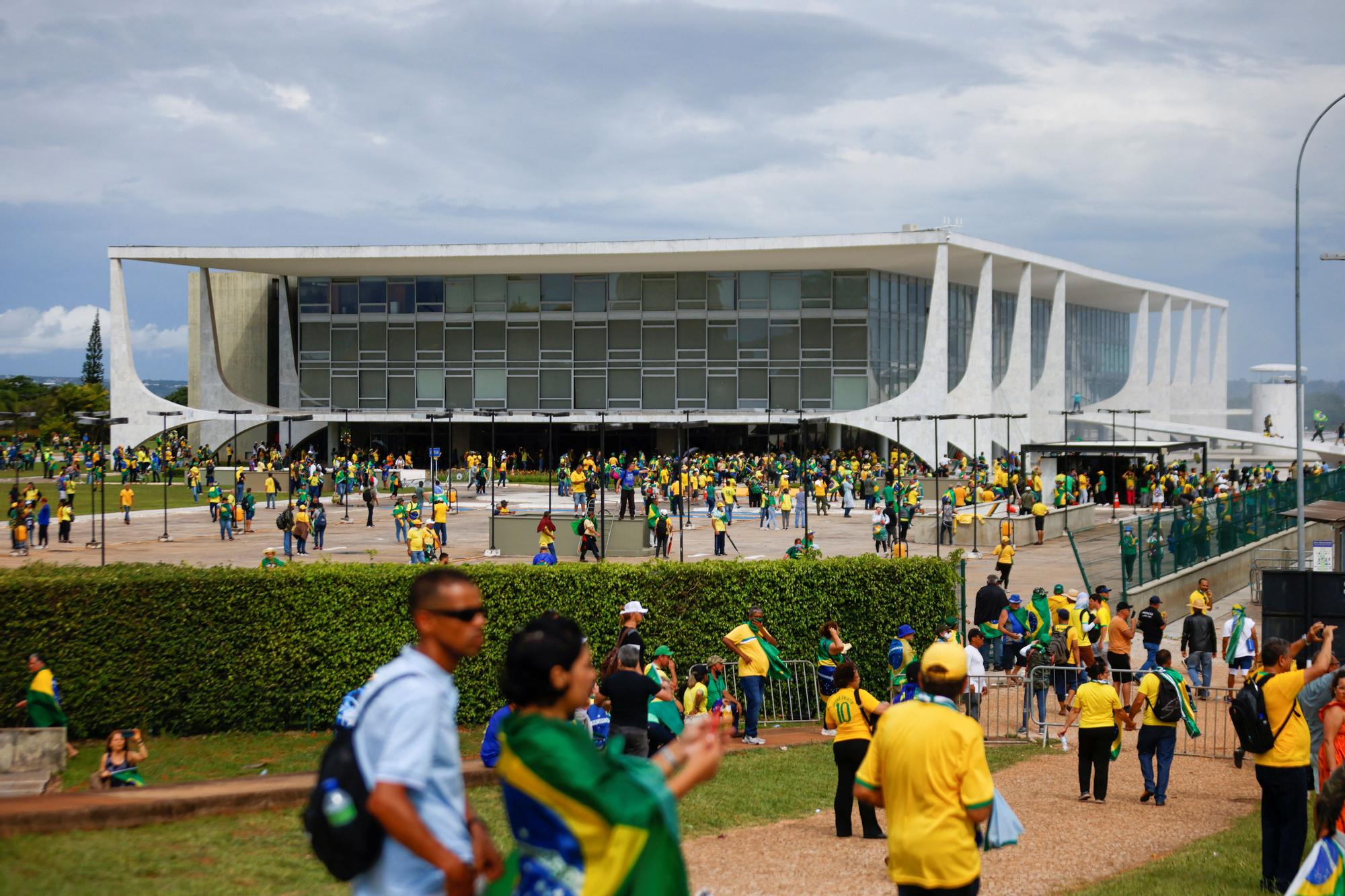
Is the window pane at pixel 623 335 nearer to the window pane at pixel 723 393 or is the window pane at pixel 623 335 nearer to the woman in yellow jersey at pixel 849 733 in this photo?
the window pane at pixel 723 393

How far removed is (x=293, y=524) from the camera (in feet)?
91.7

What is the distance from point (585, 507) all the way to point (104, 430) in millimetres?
36831

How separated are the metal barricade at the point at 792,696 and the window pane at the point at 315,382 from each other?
53.6m

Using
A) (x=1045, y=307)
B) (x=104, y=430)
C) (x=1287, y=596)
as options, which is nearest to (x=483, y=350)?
(x=104, y=430)

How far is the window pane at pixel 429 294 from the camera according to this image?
211 feet

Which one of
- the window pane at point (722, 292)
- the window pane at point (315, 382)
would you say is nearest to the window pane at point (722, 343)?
the window pane at point (722, 292)

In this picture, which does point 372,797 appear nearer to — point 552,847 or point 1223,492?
point 552,847

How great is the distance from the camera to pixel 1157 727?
10070mm

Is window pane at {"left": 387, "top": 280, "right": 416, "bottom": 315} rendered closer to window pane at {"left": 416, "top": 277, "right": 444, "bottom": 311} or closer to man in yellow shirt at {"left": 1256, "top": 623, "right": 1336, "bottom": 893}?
window pane at {"left": 416, "top": 277, "right": 444, "bottom": 311}

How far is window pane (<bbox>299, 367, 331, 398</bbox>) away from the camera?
65338mm

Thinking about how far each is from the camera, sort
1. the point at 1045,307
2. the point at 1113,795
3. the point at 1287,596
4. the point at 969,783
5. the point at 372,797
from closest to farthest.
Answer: the point at 372,797 → the point at 969,783 → the point at 1113,795 → the point at 1287,596 → the point at 1045,307

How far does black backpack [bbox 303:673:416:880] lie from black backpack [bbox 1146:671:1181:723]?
8234mm

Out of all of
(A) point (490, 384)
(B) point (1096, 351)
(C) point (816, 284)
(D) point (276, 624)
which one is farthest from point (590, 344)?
(D) point (276, 624)

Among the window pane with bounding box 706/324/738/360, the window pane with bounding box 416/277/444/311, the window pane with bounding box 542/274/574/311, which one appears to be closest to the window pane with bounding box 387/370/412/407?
the window pane with bounding box 416/277/444/311
